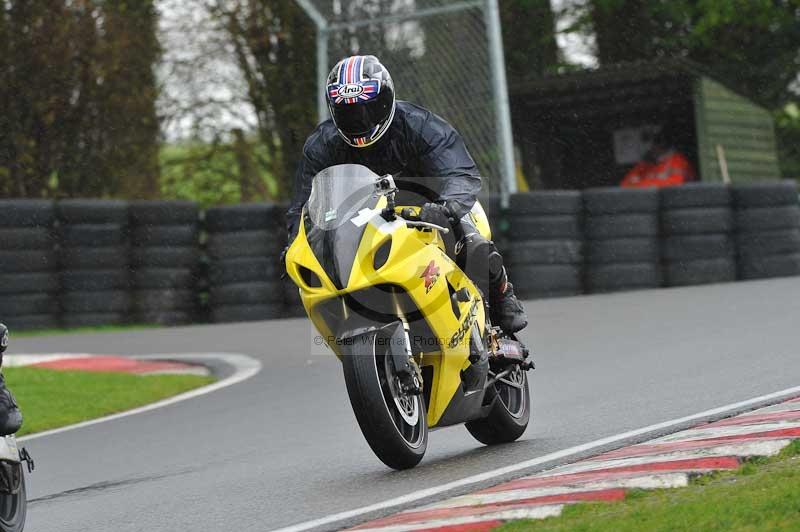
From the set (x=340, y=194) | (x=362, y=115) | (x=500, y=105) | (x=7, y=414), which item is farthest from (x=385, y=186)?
(x=500, y=105)

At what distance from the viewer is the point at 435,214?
6.03 meters

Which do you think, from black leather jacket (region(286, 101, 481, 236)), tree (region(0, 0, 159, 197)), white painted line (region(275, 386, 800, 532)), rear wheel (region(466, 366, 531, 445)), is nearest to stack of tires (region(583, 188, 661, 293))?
tree (region(0, 0, 159, 197))

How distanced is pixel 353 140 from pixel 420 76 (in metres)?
11.7

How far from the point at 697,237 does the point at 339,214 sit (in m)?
11.0

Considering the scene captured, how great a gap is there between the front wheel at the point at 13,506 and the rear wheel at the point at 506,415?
2.23 m

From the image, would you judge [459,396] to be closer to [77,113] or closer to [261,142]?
[77,113]

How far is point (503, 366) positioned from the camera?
6.73m

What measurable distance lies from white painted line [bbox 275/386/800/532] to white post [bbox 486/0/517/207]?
9.65 meters

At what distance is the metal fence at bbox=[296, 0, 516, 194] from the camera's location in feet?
56.8

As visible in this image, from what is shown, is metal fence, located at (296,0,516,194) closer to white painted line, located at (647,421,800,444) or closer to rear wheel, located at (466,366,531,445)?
rear wheel, located at (466,366,531,445)

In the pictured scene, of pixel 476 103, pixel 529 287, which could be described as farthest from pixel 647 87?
pixel 529 287

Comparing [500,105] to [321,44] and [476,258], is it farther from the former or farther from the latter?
[476,258]

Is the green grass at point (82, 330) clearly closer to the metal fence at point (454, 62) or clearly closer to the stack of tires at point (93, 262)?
the stack of tires at point (93, 262)

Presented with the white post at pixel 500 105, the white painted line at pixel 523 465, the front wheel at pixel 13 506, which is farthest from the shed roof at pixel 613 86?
the front wheel at pixel 13 506
